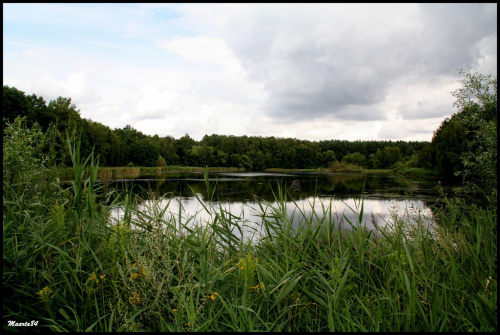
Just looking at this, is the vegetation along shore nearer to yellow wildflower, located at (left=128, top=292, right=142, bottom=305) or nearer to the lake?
yellow wildflower, located at (left=128, top=292, right=142, bottom=305)

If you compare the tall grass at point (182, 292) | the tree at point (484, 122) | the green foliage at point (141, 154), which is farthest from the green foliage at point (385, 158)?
the tall grass at point (182, 292)

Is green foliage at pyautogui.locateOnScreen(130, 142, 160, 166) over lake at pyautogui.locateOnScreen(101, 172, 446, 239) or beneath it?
over

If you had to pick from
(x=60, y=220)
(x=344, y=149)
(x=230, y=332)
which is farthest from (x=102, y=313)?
(x=344, y=149)

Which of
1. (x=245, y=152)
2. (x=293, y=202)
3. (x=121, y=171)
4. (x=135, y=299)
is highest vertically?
(x=245, y=152)

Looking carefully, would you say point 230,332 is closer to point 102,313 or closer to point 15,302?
point 102,313

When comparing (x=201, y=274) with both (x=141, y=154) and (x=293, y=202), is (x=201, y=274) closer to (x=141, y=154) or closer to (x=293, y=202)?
(x=293, y=202)

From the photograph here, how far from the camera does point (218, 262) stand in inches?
120

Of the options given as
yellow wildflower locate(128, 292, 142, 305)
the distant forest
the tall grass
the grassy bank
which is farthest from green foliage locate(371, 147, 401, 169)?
yellow wildflower locate(128, 292, 142, 305)

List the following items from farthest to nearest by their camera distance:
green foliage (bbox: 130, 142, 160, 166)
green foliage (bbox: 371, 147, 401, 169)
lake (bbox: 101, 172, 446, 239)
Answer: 1. green foliage (bbox: 371, 147, 401, 169)
2. green foliage (bbox: 130, 142, 160, 166)
3. lake (bbox: 101, 172, 446, 239)

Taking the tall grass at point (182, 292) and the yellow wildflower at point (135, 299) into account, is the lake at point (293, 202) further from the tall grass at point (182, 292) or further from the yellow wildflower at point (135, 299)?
the yellow wildflower at point (135, 299)

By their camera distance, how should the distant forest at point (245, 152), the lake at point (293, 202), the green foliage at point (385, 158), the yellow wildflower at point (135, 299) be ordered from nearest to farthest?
the yellow wildflower at point (135, 299), the lake at point (293, 202), the distant forest at point (245, 152), the green foliage at point (385, 158)

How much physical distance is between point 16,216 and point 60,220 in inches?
41.0

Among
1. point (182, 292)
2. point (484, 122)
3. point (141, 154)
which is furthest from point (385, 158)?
point (182, 292)

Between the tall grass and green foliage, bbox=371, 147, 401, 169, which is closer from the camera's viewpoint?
the tall grass
